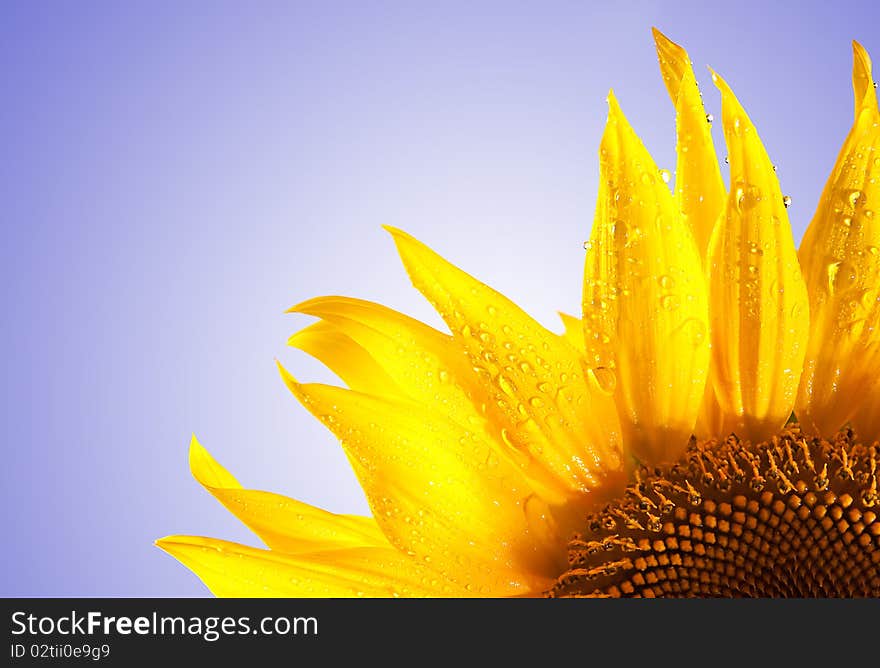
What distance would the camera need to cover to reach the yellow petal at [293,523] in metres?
0.59

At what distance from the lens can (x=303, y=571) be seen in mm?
541

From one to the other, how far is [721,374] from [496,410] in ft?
0.47

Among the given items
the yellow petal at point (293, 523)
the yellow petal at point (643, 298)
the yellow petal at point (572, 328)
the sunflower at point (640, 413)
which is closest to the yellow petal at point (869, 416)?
the sunflower at point (640, 413)

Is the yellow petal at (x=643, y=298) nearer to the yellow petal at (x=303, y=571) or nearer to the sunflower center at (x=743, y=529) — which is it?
the sunflower center at (x=743, y=529)

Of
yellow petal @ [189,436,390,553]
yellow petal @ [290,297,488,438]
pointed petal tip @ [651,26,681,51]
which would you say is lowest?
yellow petal @ [189,436,390,553]

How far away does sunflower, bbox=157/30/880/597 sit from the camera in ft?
1.78

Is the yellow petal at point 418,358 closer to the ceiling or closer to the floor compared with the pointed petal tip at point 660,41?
closer to the floor

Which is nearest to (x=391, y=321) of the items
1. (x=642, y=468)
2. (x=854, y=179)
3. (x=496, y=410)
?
(x=496, y=410)

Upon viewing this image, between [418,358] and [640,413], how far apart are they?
0.14 m

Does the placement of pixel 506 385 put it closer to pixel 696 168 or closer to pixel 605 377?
pixel 605 377

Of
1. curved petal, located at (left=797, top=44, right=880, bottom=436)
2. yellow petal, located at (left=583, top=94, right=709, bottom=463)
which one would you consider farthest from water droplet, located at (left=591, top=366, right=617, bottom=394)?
curved petal, located at (left=797, top=44, right=880, bottom=436)

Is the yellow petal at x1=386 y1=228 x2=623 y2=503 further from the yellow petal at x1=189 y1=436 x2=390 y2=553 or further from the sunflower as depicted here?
the yellow petal at x1=189 y1=436 x2=390 y2=553

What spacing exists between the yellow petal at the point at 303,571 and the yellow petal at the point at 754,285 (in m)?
0.22

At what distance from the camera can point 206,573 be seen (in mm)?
547
